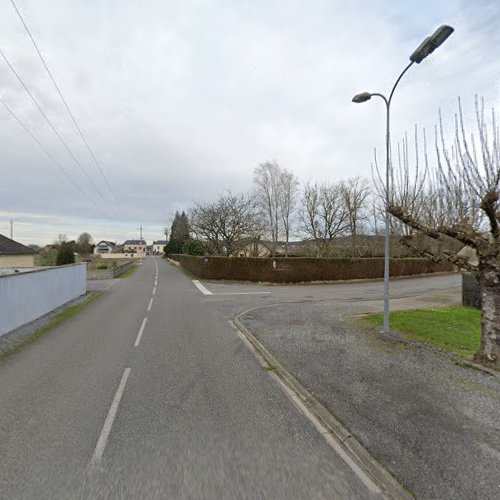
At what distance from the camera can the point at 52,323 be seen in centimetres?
842

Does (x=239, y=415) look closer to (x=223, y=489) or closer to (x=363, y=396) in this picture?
(x=223, y=489)

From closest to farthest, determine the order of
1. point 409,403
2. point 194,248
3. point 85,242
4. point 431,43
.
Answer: point 409,403 → point 431,43 → point 194,248 → point 85,242

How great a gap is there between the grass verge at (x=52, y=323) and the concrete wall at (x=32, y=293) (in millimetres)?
546

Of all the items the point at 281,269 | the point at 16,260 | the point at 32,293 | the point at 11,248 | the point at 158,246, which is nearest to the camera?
the point at 32,293

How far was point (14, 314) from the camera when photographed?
7.57 meters

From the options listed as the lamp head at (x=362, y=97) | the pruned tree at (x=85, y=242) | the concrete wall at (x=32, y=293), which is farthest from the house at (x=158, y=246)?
the lamp head at (x=362, y=97)

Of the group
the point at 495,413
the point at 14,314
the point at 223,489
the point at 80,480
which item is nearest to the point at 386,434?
the point at 495,413

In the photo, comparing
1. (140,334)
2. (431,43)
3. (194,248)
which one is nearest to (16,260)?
(194,248)

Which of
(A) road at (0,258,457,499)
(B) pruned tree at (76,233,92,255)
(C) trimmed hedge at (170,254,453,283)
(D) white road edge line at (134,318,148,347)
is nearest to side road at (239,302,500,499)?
(A) road at (0,258,457,499)

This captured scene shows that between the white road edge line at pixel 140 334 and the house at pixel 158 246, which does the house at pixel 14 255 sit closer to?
the white road edge line at pixel 140 334

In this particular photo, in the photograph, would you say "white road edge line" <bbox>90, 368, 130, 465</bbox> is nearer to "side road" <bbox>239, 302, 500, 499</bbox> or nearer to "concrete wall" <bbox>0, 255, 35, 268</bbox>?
"side road" <bbox>239, 302, 500, 499</bbox>

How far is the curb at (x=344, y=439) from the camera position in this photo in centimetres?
253

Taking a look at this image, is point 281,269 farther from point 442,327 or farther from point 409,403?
point 409,403

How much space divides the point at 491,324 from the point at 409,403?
279 cm
